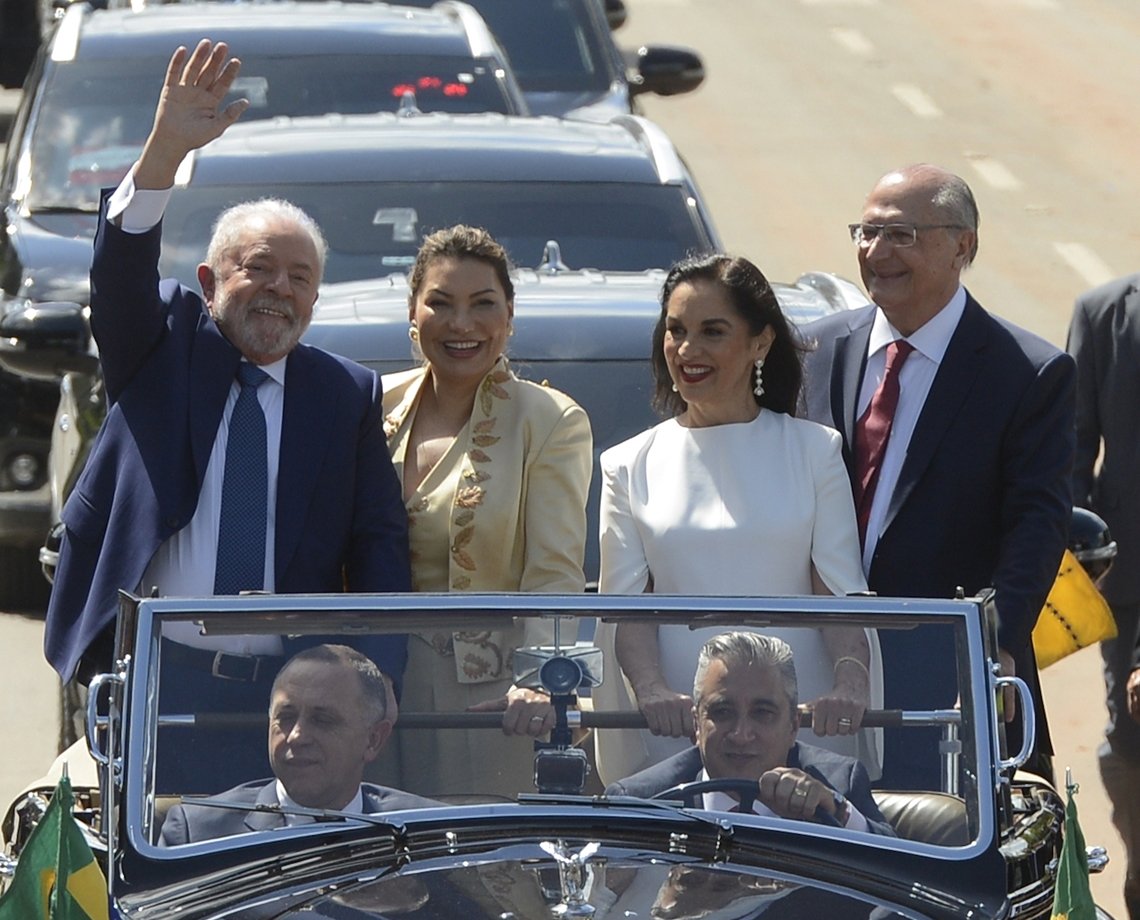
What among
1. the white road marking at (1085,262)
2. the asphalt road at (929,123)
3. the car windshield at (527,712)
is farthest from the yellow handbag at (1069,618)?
the white road marking at (1085,262)

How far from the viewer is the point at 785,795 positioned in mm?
3824

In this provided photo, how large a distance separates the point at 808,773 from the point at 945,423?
1330mm

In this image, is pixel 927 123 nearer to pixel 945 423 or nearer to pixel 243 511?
pixel 945 423

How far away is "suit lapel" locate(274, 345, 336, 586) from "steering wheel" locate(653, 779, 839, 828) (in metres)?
1.18

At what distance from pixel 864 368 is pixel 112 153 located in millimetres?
5009

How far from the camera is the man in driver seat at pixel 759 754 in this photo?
3824 millimetres

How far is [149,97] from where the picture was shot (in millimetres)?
9508

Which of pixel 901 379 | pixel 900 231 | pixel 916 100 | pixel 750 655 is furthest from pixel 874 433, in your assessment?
pixel 916 100

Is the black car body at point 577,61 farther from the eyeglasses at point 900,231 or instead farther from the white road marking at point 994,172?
the eyeglasses at point 900,231

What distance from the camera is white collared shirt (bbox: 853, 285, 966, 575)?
497 cm

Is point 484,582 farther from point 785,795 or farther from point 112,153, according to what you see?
point 112,153

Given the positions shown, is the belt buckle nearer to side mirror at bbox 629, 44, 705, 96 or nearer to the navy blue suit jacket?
the navy blue suit jacket

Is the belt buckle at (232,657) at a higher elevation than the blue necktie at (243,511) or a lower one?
lower

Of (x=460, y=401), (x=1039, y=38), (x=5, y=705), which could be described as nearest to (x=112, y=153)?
(x=5, y=705)
